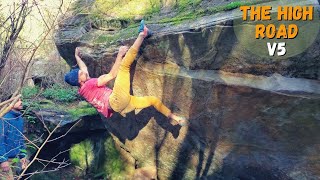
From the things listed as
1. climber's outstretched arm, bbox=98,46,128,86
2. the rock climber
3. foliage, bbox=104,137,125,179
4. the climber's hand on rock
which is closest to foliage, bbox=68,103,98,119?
foliage, bbox=104,137,125,179

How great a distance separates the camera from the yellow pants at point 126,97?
196 inches

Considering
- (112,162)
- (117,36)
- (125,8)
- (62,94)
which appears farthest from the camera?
(62,94)

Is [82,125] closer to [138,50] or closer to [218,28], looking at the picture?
[138,50]

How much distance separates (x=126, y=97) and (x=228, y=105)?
1.59 metres

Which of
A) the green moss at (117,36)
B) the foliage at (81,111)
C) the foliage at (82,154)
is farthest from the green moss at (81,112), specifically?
the green moss at (117,36)

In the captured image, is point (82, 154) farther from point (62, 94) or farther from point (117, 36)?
point (117, 36)

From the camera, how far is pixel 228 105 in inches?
170

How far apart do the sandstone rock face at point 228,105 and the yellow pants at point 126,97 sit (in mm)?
164

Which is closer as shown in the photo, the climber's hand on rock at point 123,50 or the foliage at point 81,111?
the climber's hand on rock at point 123,50

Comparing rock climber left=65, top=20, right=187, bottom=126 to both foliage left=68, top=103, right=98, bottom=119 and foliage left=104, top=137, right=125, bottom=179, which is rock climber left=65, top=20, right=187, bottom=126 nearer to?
foliage left=104, top=137, right=125, bottom=179

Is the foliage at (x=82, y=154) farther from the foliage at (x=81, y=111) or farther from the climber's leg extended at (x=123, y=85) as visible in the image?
the climber's leg extended at (x=123, y=85)

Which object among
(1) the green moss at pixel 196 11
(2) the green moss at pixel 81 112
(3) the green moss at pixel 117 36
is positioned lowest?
(2) the green moss at pixel 81 112

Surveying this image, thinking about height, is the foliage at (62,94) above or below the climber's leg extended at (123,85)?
below

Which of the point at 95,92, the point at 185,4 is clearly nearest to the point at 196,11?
the point at 185,4
